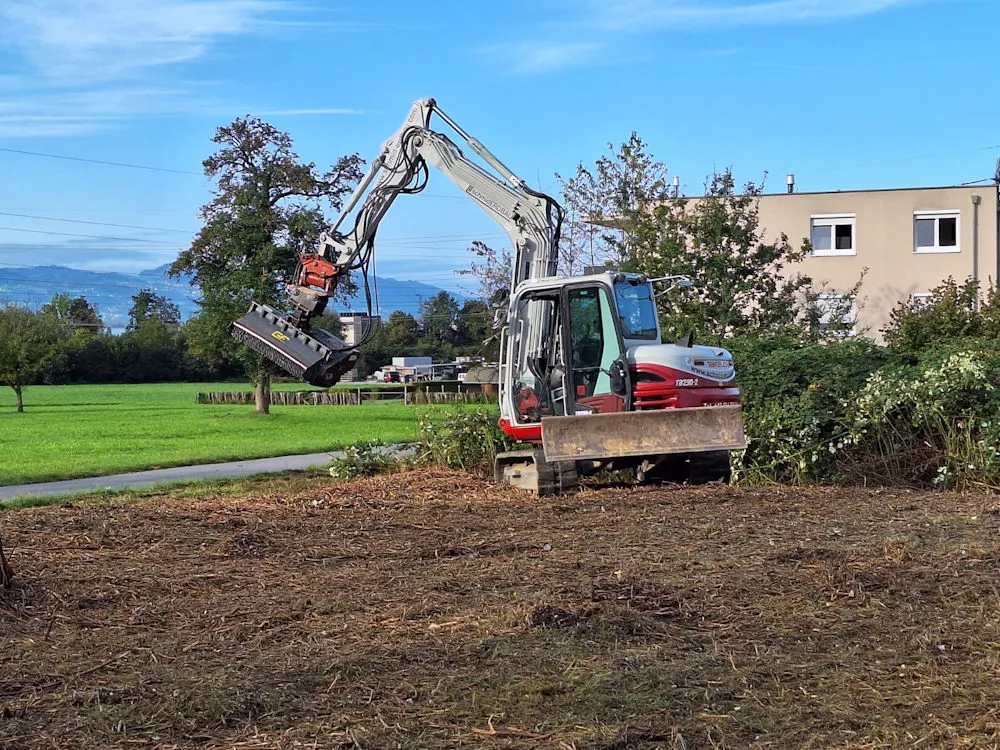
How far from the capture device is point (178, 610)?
7.01 m

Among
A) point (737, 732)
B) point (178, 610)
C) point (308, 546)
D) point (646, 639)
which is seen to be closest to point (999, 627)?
point (646, 639)

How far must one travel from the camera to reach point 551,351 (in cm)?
1416

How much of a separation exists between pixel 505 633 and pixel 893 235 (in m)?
38.4

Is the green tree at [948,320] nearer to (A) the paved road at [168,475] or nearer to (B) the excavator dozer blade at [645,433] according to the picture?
(B) the excavator dozer blade at [645,433]

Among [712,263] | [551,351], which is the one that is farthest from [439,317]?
[551,351]

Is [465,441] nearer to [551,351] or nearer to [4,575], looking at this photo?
[551,351]

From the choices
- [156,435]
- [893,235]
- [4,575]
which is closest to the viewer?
[4,575]

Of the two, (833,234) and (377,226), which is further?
(833,234)

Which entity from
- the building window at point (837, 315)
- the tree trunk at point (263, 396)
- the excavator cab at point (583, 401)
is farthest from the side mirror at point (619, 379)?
the tree trunk at point (263, 396)

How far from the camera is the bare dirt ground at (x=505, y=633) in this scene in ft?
15.9

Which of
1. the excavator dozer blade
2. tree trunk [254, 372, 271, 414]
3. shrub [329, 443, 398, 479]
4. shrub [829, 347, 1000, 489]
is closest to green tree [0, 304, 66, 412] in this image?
tree trunk [254, 372, 271, 414]

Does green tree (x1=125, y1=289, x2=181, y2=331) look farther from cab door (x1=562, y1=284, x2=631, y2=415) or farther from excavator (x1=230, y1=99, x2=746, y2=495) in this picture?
cab door (x1=562, y1=284, x2=631, y2=415)

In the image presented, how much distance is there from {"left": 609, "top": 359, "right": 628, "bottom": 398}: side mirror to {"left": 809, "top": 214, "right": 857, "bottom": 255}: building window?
30.7 metres

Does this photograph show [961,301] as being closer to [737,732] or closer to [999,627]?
[999,627]
